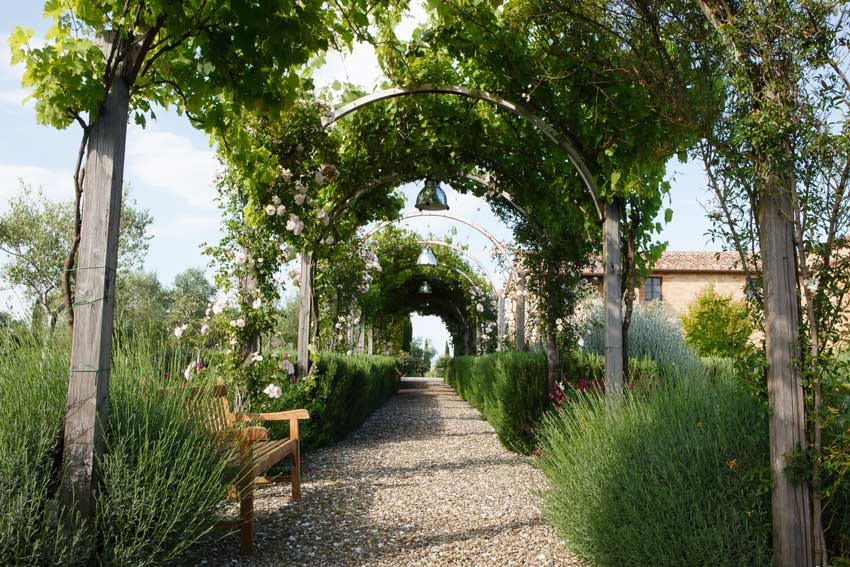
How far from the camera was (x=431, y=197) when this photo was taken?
7.02 meters

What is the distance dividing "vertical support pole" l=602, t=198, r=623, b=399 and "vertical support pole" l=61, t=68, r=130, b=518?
3.41 m

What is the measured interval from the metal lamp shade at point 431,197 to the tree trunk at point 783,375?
4.72 m

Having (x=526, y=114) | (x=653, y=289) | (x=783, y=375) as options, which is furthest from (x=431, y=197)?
(x=653, y=289)

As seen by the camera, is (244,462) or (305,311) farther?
(305,311)

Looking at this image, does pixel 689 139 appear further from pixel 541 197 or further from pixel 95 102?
pixel 541 197

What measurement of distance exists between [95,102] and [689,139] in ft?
8.88

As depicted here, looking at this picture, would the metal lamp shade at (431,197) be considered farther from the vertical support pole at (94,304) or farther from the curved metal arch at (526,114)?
the vertical support pole at (94,304)

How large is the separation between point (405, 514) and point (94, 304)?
2636 millimetres

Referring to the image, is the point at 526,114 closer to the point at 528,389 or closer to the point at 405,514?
the point at 528,389

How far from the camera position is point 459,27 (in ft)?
16.3

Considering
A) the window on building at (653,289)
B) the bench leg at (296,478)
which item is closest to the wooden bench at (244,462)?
the bench leg at (296,478)

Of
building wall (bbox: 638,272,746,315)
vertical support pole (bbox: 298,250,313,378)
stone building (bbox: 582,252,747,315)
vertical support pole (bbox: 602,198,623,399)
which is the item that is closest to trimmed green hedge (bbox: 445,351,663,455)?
vertical support pole (bbox: 602,198,623,399)

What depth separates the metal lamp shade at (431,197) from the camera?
7.03 meters

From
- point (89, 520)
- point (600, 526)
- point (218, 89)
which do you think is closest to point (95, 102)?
point (218, 89)
